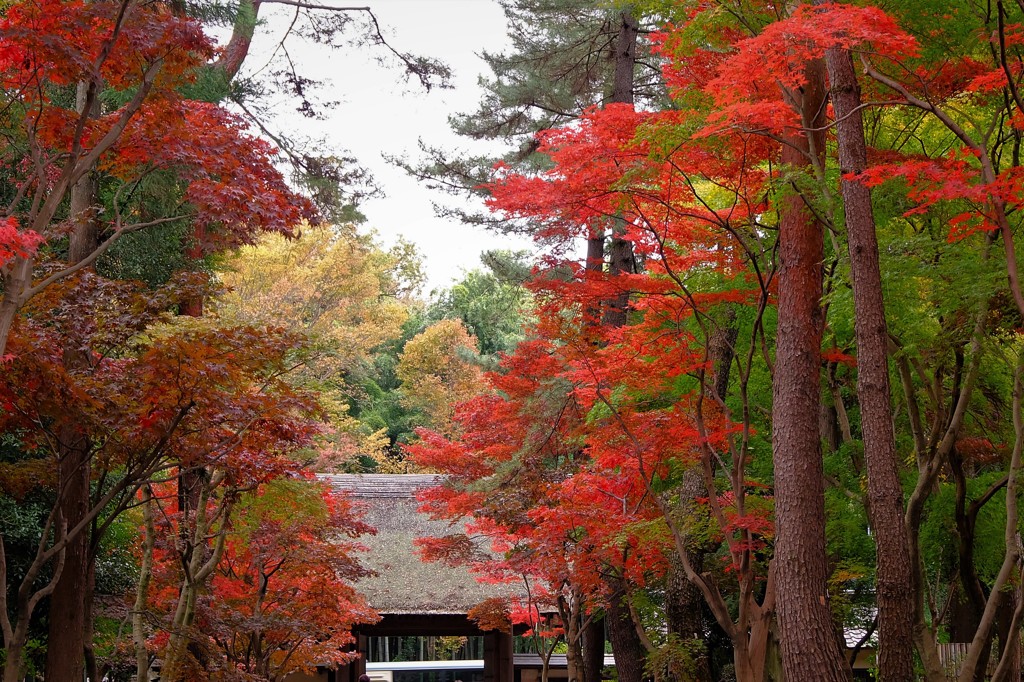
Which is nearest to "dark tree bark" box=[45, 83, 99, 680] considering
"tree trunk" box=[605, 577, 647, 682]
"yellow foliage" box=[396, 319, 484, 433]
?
"tree trunk" box=[605, 577, 647, 682]

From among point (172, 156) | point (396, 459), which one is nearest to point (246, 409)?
point (172, 156)

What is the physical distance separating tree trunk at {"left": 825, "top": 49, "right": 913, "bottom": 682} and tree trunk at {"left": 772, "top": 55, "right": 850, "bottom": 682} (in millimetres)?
374

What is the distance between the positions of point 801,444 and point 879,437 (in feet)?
2.20

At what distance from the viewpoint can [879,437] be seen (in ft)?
20.6

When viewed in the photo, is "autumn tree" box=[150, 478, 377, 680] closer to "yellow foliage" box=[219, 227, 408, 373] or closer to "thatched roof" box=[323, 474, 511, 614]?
"thatched roof" box=[323, 474, 511, 614]

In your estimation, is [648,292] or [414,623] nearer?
[648,292]

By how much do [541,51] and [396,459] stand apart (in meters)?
16.3

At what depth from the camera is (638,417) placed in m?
9.44

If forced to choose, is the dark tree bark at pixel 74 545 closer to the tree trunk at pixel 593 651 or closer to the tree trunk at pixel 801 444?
the tree trunk at pixel 801 444

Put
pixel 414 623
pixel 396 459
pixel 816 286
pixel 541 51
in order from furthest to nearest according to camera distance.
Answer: pixel 396 459
pixel 414 623
pixel 541 51
pixel 816 286

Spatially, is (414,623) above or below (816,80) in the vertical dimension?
below

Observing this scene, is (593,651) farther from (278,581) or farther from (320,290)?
(320,290)

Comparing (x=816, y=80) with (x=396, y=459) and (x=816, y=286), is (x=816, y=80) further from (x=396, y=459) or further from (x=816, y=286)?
(x=396, y=459)

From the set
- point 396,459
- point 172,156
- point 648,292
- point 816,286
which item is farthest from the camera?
point 396,459
